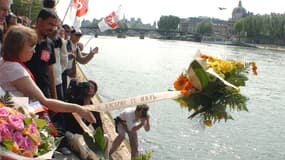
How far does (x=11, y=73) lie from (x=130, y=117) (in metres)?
4.38

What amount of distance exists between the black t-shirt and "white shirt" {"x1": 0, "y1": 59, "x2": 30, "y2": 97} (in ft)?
4.38

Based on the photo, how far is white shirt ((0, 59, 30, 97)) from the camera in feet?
9.86

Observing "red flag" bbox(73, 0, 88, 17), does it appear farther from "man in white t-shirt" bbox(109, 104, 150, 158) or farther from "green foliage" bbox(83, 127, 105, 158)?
"green foliage" bbox(83, 127, 105, 158)

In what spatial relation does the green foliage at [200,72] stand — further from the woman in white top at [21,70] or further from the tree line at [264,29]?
the tree line at [264,29]

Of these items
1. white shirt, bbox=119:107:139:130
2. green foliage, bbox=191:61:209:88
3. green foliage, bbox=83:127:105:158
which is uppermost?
green foliage, bbox=191:61:209:88

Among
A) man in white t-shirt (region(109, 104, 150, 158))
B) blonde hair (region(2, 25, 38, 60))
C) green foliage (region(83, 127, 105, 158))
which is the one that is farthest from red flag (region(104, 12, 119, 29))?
blonde hair (region(2, 25, 38, 60))

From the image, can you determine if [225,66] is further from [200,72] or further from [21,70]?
[21,70]

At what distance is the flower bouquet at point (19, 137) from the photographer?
2.20 meters

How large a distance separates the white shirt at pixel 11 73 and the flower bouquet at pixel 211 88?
3.28ft

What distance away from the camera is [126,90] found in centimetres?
2197

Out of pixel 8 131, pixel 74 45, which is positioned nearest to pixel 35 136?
pixel 8 131

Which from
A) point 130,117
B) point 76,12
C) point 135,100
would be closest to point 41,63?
point 135,100

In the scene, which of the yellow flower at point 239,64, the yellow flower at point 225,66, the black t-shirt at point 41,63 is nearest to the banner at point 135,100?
the yellow flower at point 225,66

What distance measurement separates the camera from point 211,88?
315 cm
